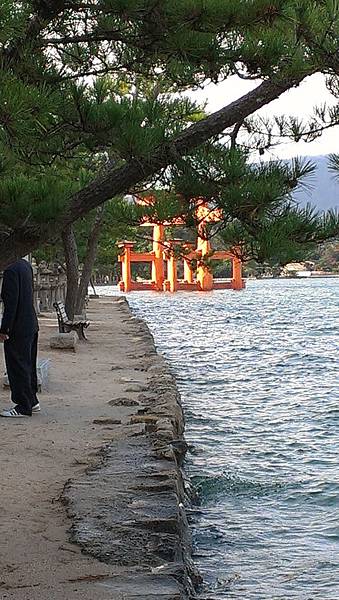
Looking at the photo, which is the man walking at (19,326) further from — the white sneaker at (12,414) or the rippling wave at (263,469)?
the rippling wave at (263,469)

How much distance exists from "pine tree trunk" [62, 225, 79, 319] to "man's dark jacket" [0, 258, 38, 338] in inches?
220

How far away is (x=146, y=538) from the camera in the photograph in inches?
149

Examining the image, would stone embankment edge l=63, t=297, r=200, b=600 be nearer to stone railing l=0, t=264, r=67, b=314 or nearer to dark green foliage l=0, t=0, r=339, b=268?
dark green foliage l=0, t=0, r=339, b=268

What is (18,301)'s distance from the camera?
19.1 ft

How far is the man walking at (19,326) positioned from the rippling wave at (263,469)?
1.42 m

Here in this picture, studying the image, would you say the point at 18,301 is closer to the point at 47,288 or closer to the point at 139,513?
the point at 139,513

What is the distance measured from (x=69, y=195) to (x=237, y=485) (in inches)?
152

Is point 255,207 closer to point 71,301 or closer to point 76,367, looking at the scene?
point 76,367

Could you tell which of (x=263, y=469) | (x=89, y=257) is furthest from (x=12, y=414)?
(x=89, y=257)

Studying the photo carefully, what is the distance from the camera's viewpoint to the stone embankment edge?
3426mm

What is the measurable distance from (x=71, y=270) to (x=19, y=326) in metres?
6.45

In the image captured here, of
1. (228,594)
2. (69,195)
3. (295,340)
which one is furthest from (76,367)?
(295,340)

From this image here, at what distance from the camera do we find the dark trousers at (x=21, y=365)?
589 centimetres

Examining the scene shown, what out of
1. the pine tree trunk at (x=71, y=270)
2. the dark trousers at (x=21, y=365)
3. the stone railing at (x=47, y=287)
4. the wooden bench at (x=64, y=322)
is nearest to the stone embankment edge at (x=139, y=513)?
the dark trousers at (x=21, y=365)
